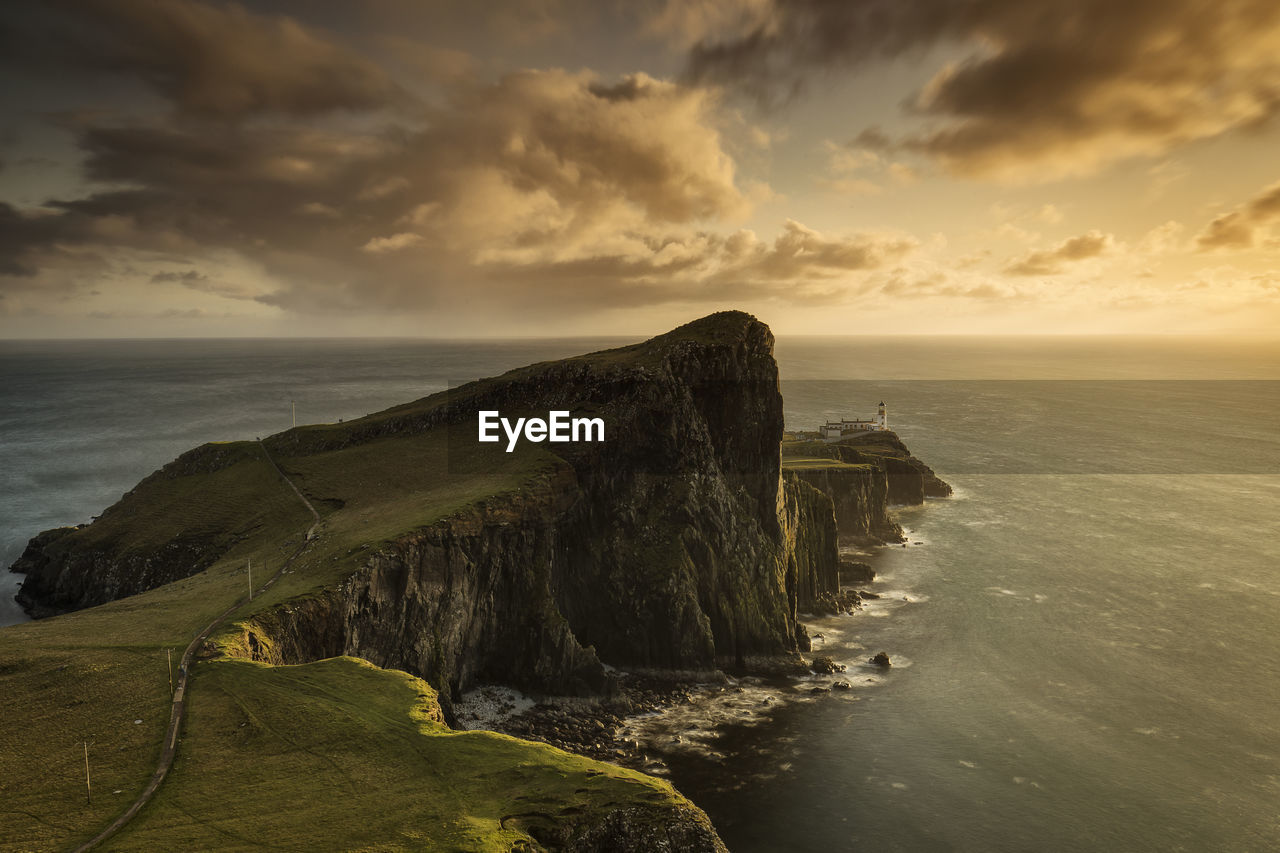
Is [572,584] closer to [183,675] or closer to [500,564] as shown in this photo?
[500,564]

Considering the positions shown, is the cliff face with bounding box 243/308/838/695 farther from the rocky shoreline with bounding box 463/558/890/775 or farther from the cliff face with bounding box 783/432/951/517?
the cliff face with bounding box 783/432/951/517

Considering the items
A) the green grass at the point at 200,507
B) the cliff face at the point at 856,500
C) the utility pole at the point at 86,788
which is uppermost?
the green grass at the point at 200,507

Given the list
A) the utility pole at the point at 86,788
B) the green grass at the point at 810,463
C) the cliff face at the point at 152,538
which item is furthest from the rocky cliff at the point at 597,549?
the green grass at the point at 810,463

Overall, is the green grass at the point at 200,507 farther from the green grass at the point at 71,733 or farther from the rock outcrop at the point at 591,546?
the green grass at the point at 71,733

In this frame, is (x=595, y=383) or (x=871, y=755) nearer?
(x=871, y=755)

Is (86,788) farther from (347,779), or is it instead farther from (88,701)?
(347,779)

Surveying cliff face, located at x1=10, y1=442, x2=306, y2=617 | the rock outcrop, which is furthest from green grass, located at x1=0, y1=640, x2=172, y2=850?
cliff face, located at x1=10, y1=442, x2=306, y2=617

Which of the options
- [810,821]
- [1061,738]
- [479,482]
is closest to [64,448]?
[479,482]

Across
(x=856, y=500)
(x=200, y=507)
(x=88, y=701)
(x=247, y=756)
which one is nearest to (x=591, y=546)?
(x=247, y=756)
